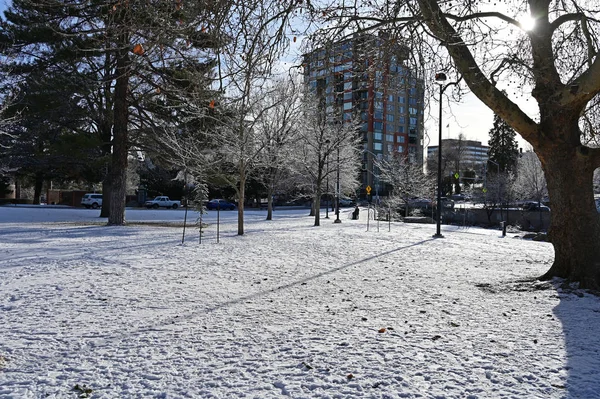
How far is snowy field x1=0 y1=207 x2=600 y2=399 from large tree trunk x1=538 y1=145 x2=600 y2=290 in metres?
0.51

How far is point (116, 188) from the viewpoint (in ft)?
67.2

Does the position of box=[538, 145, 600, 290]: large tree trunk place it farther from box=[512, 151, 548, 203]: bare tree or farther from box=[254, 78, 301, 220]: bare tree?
box=[512, 151, 548, 203]: bare tree

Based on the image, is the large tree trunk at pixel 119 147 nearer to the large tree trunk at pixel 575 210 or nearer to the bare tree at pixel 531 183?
the large tree trunk at pixel 575 210

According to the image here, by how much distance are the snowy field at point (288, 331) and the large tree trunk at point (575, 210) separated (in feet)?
1.68

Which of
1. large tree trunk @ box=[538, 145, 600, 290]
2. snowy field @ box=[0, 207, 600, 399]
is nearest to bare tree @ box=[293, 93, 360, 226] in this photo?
snowy field @ box=[0, 207, 600, 399]

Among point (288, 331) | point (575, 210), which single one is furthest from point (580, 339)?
point (575, 210)

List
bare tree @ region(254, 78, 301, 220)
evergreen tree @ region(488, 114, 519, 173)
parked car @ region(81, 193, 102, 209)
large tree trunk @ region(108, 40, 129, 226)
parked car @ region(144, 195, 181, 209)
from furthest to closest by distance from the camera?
evergreen tree @ region(488, 114, 519, 173) < parked car @ region(144, 195, 181, 209) < parked car @ region(81, 193, 102, 209) < bare tree @ region(254, 78, 301, 220) < large tree trunk @ region(108, 40, 129, 226)

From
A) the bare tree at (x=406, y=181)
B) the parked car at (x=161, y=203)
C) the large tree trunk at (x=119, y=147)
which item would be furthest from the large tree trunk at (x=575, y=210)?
the parked car at (x=161, y=203)

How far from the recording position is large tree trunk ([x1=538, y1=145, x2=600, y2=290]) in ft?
24.5

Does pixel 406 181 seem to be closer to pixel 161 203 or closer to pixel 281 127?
→ pixel 281 127

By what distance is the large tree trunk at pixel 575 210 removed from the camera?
7.48 metres

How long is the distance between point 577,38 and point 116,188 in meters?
18.2

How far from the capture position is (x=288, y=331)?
199 inches

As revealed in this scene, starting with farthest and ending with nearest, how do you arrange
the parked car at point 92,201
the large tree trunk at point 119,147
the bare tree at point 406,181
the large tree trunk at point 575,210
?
1. the parked car at point 92,201
2. the bare tree at point 406,181
3. the large tree trunk at point 119,147
4. the large tree trunk at point 575,210
